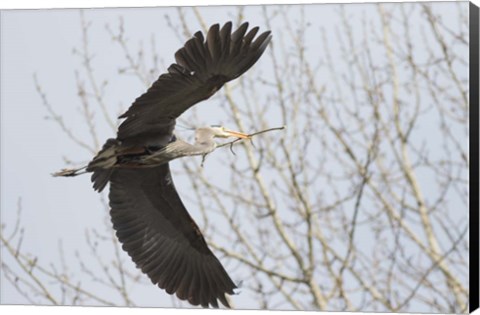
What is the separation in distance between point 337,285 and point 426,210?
2.88 feet

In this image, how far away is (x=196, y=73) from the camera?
8344 millimetres

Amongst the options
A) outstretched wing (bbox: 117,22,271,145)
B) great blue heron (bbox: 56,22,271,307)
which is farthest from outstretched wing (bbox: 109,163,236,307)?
outstretched wing (bbox: 117,22,271,145)

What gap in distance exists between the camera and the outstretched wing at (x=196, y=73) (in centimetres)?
819

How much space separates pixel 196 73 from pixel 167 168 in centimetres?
130

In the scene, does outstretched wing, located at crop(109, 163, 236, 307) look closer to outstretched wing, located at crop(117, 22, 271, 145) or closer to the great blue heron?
the great blue heron

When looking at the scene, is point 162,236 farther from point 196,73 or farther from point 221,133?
point 196,73

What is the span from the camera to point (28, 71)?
10.2 m

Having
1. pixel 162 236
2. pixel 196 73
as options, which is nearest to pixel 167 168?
pixel 162 236

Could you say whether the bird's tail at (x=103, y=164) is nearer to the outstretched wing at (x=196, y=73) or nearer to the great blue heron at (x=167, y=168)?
the great blue heron at (x=167, y=168)

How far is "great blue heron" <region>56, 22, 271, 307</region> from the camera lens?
8.26 meters

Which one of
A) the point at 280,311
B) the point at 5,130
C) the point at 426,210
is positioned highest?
the point at 5,130

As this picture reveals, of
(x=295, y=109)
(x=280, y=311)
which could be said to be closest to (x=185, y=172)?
(x=295, y=109)

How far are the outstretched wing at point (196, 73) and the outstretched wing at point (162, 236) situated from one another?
671 mm

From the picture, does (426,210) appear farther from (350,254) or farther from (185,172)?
(185,172)
